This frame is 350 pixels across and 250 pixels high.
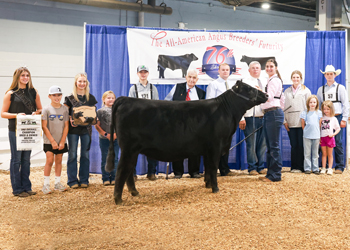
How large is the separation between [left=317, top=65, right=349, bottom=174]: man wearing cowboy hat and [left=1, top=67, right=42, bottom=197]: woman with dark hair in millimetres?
4751

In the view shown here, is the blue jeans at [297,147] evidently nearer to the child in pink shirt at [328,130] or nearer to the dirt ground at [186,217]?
the child in pink shirt at [328,130]

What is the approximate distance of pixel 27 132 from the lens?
4.36m

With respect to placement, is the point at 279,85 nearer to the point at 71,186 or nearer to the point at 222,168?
the point at 222,168

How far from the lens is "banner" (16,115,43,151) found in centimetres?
433

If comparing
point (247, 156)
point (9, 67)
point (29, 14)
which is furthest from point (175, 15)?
point (247, 156)

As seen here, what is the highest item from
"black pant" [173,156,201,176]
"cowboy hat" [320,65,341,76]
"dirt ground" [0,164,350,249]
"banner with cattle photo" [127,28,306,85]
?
"banner with cattle photo" [127,28,306,85]

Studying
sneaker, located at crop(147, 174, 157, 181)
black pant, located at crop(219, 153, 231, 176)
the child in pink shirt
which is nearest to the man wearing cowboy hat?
the child in pink shirt

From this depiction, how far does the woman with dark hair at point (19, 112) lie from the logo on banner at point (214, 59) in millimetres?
2915

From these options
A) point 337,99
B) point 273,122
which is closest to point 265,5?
point 337,99

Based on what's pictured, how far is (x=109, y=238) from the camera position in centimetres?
291

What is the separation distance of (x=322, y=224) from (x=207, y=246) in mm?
1286

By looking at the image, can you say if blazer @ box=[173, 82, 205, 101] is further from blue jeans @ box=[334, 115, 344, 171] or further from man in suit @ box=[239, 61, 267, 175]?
blue jeans @ box=[334, 115, 344, 171]

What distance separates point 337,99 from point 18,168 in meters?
5.20

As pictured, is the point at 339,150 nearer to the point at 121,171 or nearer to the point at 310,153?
the point at 310,153
